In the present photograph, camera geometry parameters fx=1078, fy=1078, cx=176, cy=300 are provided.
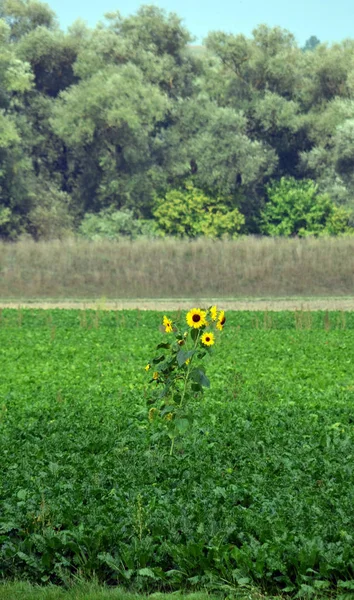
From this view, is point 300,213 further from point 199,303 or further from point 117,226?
point 199,303

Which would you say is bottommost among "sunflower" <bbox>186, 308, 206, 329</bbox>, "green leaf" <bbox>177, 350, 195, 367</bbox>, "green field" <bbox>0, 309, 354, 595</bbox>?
"green field" <bbox>0, 309, 354, 595</bbox>

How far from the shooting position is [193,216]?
50375 mm

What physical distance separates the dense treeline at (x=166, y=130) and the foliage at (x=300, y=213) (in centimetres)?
7

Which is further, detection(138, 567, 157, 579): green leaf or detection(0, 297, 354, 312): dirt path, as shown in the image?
detection(0, 297, 354, 312): dirt path

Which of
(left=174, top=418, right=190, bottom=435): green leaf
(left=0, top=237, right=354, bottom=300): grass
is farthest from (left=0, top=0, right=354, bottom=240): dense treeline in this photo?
(left=174, top=418, right=190, bottom=435): green leaf

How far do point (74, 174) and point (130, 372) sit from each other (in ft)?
133

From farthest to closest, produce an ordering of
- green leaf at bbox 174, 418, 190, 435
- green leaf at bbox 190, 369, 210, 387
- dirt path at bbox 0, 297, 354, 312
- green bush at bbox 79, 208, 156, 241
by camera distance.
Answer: green bush at bbox 79, 208, 156, 241
dirt path at bbox 0, 297, 354, 312
green leaf at bbox 190, 369, 210, 387
green leaf at bbox 174, 418, 190, 435

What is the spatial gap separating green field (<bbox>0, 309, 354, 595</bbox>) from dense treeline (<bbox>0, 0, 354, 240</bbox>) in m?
35.8

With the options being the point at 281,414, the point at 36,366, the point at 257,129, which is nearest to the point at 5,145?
the point at 257,129

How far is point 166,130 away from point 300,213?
7.89 metres

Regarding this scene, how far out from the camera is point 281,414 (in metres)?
11.0

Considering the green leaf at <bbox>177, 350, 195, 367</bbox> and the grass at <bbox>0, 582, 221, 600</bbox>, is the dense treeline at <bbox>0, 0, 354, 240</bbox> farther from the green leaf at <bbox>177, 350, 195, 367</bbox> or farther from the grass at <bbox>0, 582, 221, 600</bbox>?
the grass at <bbox>0, 582, 221, 600</bbox>

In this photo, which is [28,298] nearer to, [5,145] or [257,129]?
[5,145]

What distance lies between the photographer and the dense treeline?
4981 cm
